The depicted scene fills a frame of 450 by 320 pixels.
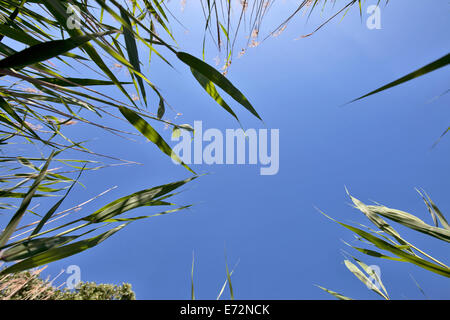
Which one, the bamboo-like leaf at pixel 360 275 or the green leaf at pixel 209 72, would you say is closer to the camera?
the green leaf at pixel 209 72

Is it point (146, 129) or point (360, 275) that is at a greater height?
point (146, 129)

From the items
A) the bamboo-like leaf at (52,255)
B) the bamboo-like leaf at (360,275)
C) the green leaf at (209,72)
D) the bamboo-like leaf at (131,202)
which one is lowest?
the bamboo-like leaf at (360,275)

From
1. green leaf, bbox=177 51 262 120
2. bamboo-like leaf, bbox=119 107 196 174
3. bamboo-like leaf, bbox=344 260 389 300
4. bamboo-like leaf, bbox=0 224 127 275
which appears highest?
green leaf, bbox=177 51 262 120

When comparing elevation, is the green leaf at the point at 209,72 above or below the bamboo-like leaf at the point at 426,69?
above

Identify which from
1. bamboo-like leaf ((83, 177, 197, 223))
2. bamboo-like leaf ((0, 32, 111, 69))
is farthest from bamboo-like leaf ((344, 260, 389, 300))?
bamboo-like leaf ((0, 32, 111, 69))

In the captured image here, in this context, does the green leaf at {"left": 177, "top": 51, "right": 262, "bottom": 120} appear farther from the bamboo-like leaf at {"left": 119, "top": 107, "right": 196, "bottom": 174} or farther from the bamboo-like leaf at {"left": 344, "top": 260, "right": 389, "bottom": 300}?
the bamboo-like leaf at {"left": 344, "top": 260, "right": 389, "bottom": 300}

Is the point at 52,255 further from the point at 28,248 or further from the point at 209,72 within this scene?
the point at 209,72

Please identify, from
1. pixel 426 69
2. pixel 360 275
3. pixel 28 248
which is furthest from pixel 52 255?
pixel 360 275

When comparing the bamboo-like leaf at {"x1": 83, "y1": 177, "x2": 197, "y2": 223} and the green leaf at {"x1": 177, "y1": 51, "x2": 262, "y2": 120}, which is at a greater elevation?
the green leaf at {"x1": 177, "y1": 51, "x2": 262, "y2": 120}

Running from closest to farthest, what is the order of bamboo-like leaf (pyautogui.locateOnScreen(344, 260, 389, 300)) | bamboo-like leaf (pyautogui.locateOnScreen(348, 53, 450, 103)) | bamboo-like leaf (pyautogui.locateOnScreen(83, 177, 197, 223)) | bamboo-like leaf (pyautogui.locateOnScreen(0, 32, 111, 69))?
bamboo-like leaf (pyautogui.locateOnScreen(348, 53, 450, 103)) → bamboo-like leaf (pyautogui.locateOnScreen(0, 32, 111, 69)) → bamboo-like leaf (pyautogui.locateOnScreen(83, 177, 197, 223)) → bamboo-like leaf (pyautogui.locateOnScreen(344, 260, 389, 300))

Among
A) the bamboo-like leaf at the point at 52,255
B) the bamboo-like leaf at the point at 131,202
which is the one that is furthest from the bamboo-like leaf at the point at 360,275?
the bamboo-like leaf at the point at 52,255

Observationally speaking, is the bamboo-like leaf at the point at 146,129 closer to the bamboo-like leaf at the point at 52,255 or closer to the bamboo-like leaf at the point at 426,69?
the bamboo-like leaf at the point at 52,255
